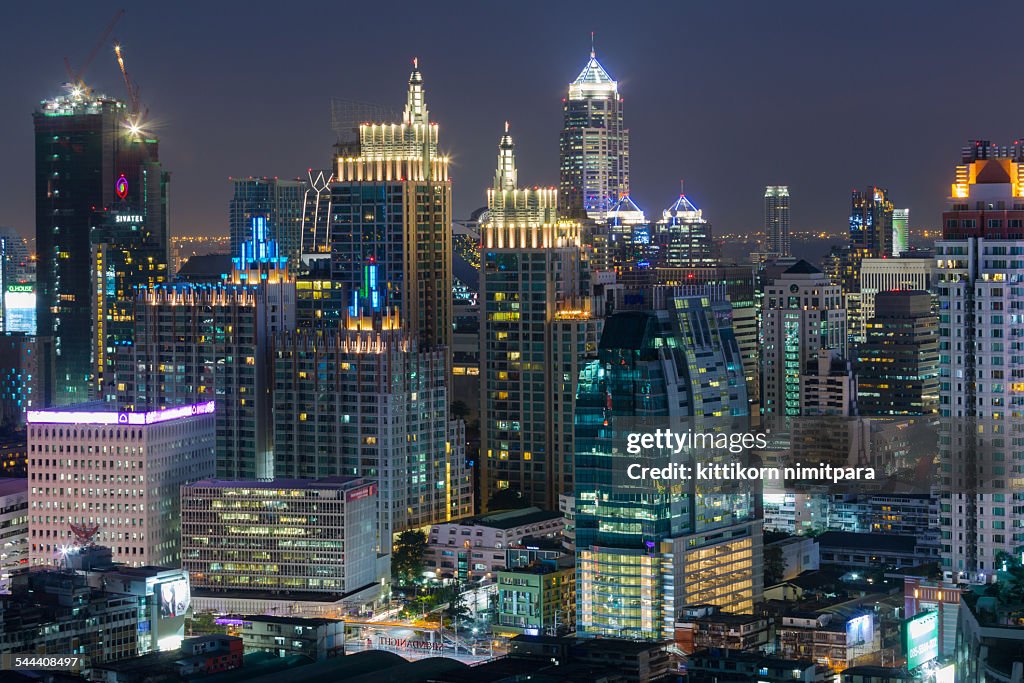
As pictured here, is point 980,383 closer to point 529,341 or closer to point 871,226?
point 529,341

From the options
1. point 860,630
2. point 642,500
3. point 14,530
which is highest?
point 642,500

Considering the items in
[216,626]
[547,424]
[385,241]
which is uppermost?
[385,241]

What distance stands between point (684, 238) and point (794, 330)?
2961 cm

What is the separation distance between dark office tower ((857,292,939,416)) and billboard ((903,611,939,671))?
150 ft

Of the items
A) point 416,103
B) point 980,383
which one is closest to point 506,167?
point 416,103

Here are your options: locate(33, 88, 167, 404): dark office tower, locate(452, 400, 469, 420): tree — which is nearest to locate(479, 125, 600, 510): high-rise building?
locate(452, 400, 469, 420): tree

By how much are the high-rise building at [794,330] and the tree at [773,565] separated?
28.4 meters

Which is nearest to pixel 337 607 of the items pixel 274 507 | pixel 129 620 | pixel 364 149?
pixel 274 507

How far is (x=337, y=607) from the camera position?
81.6 m

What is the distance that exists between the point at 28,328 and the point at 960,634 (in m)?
113

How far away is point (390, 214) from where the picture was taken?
330 feet

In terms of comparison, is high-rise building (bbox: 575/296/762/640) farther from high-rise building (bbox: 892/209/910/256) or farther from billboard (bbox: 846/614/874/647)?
high-rise building (bbox: 892/209/910/256)

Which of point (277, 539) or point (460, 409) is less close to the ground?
point (460, 409)

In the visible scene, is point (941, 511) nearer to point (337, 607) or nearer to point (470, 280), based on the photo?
point (337, 607)
